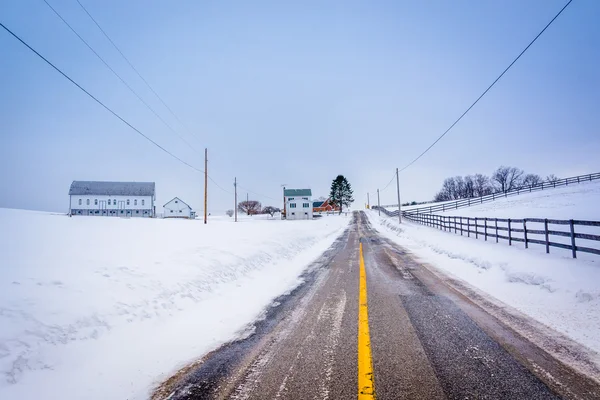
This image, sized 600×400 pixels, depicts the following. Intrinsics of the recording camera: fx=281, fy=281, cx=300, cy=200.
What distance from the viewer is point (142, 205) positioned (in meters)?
70.8

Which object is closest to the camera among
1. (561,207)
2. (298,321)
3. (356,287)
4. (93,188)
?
(298,321)

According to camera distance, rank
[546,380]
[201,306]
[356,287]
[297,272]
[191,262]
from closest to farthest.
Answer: [546,380], [201,306], [356,287], [191,262], [297,272]

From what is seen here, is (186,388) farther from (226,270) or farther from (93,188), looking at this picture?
(93,188)

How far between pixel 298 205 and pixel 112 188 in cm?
4642

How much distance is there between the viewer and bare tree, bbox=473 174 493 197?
112 m

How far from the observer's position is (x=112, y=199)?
222 ft

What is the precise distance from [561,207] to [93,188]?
86.6 meters

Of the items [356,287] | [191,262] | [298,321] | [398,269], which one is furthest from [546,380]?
[191,262]

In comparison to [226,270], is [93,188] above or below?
above

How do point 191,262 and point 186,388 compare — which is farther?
point 191,262

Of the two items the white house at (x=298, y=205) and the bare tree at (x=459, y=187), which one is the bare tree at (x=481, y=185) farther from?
the white house at (x=298, y=205)

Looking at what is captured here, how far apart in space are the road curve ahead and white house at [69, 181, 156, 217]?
75085mm

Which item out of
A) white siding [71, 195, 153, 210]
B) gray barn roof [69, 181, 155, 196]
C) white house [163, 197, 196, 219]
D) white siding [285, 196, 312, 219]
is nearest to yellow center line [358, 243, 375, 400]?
white siding [285, 196, 312, 219]

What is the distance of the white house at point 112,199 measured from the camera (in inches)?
2589
